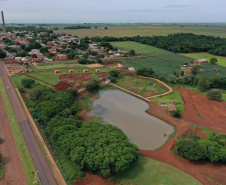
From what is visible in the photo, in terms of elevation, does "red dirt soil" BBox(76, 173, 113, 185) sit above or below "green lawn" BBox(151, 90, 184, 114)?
below

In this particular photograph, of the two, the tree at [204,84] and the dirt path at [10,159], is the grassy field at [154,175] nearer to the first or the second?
the dirt path at [10,159]

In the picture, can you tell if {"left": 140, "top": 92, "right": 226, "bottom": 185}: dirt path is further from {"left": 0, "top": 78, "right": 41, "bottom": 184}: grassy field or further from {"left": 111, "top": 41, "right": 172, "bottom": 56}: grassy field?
{"left": 111, "top": 41, "right": 172, "bottom": 56}: grassy field

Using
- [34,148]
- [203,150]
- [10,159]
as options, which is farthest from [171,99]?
[10,159]

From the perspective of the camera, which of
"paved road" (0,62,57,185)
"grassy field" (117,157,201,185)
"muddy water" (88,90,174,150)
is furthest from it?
"muddy water" (88,90,174,150)

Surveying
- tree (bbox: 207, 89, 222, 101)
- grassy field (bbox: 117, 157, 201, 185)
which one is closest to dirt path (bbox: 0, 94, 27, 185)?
grassy field (bbox: 117, 157, 201, 185)

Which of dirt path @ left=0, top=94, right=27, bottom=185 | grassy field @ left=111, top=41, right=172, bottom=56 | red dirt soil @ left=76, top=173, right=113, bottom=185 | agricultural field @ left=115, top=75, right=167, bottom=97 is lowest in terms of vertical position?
red dirt soil @ left=76, top=173, right=113, bottom=185

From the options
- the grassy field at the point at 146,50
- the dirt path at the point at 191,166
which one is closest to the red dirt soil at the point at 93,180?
the dirt path at the point at 191,166

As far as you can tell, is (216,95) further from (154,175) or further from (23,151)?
(23,151)
